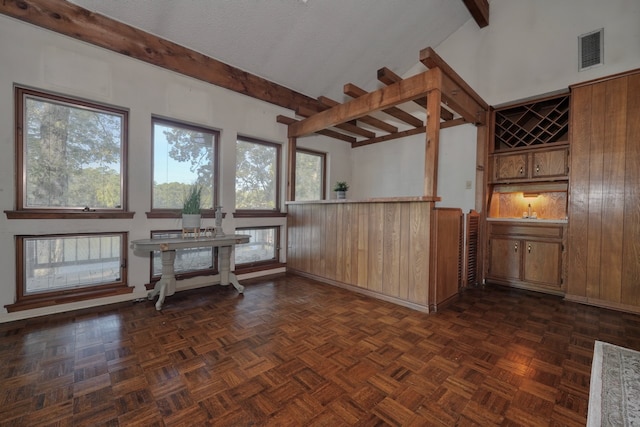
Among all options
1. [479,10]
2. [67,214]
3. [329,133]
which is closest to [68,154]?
[67,214]

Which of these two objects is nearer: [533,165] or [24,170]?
[24,170]

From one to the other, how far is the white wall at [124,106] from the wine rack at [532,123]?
10.8 ft

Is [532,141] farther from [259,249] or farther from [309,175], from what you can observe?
[259,249]

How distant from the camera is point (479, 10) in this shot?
359 centimetres

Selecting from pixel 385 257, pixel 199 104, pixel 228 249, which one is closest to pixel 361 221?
pixel 385 257

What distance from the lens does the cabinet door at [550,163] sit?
3.31 metres

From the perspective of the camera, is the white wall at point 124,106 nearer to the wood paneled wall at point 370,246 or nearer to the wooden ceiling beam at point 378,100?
the wooden ceiling beam at point 378,100

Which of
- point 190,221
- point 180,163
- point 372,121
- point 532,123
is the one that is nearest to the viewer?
point 190,221

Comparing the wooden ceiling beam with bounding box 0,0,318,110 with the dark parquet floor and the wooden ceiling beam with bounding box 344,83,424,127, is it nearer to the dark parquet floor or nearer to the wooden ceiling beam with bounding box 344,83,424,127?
the wooden ceiling beam with bounding box 344,83,424,127

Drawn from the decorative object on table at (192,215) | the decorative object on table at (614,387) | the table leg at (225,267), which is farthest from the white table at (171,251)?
the decorative object on table at (614,387)

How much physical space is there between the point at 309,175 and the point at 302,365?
11.9 feet

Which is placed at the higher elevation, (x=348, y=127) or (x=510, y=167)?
(x=348, y=127)

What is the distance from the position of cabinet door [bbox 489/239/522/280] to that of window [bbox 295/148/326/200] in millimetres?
2871

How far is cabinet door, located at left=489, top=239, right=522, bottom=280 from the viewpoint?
3.54 meters
